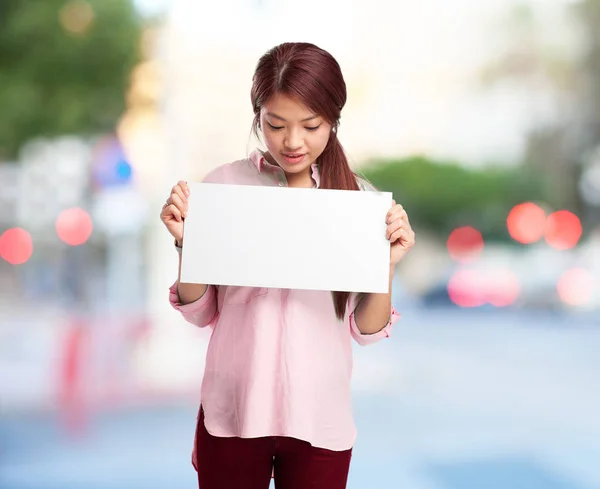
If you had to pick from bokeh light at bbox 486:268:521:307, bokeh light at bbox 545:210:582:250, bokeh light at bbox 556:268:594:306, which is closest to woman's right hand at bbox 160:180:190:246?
bokeh light at bbox 556:268:594:306

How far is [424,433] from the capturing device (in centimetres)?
406

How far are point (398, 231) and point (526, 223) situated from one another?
13141mm

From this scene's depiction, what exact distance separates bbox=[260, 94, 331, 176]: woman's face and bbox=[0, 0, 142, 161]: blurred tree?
8668mm

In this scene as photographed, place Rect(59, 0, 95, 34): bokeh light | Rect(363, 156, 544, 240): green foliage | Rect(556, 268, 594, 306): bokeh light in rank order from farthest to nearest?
Rect(363, 156, 544, 240): green foliage → Rect(59, 0, 95, 34): bokeh light → Rect(556, 268, 594, 306): bokeh light

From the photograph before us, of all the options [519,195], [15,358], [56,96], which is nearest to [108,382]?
[15,358]

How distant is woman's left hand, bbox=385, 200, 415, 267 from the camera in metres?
1.01

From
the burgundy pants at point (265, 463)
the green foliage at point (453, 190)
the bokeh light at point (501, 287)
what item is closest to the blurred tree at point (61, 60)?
the bokeh light at point (501, 287)

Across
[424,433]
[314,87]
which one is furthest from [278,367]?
A: [424,433]

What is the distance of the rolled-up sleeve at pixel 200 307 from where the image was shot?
41.9 inches

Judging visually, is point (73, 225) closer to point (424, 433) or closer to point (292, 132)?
point (424, 433)

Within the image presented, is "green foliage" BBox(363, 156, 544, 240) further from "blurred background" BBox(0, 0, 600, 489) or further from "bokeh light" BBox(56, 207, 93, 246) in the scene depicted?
"bokeh light" BBox(56, 207, 93, 246)

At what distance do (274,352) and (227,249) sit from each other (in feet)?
0.47

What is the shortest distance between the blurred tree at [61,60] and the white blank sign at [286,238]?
8687mm

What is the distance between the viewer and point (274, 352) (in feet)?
3.42
